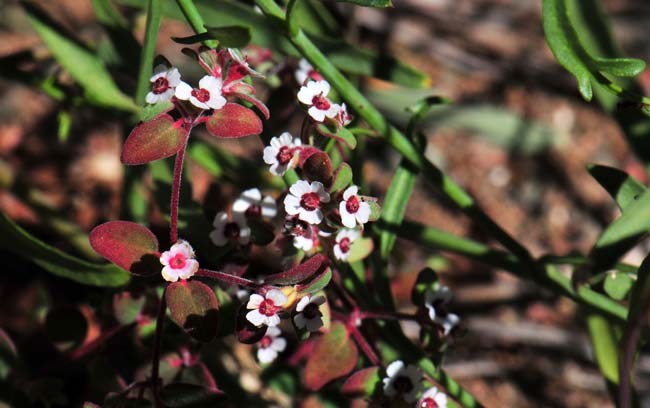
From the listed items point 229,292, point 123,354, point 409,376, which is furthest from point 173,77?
point 123,354

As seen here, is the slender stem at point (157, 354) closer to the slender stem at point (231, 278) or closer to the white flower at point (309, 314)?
Answer: the slender stem at point (231, 278)

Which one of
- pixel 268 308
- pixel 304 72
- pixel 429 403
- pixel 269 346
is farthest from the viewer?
pixel 304 72

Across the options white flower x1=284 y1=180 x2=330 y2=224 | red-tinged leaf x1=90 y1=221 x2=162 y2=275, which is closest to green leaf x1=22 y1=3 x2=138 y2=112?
red-tinged leaf x1=90 y1=221 x2=162 y2=275

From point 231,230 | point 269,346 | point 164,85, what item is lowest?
point 269,346

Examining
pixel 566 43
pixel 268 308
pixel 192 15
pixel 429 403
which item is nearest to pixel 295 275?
pixel 268 308

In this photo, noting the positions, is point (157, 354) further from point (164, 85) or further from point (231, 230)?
point (164, 85)

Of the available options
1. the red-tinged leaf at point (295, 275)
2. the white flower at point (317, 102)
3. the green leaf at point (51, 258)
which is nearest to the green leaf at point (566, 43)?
the white flower at point (317, 102)
